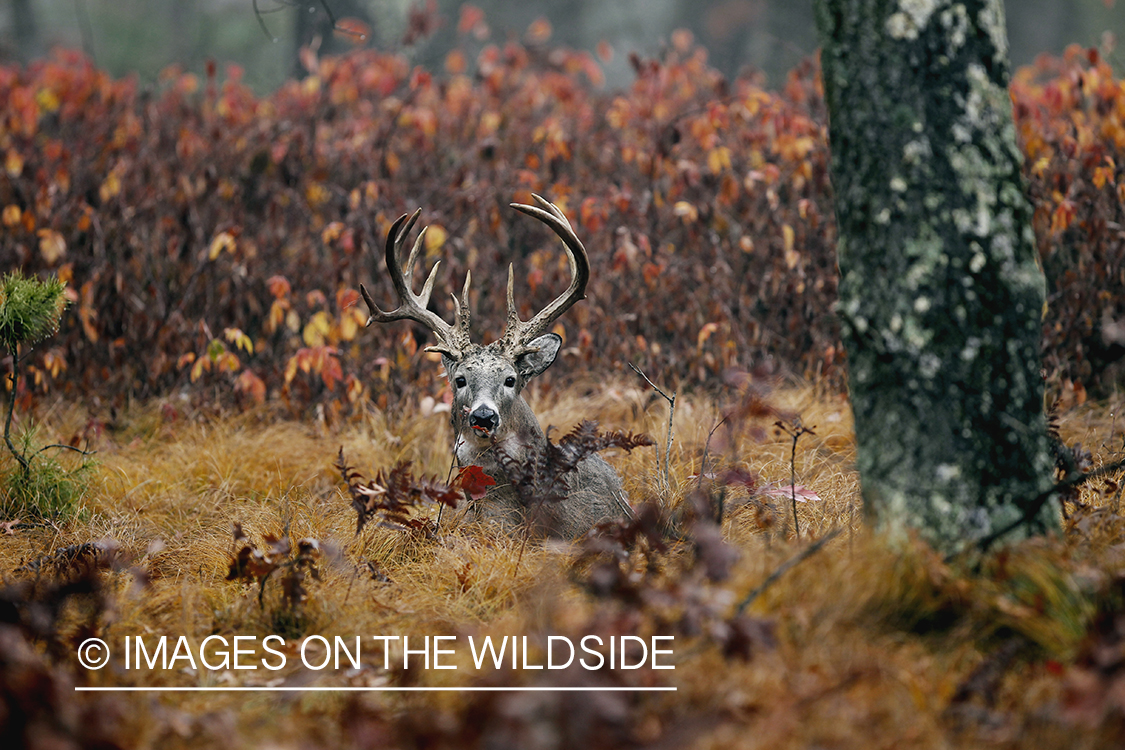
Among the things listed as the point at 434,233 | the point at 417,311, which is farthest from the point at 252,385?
the point at 417,311

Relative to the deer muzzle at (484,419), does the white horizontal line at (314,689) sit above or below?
below

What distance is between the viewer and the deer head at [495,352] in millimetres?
4859

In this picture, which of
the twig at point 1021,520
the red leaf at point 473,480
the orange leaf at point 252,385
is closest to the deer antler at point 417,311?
the red leaf at point 473,480

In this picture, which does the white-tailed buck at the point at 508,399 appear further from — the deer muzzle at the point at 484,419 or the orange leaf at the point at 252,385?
the orange leaf at the point at 252,385

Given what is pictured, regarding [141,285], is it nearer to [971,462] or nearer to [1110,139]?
[971,462]

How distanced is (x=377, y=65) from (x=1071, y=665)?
9.03 metres

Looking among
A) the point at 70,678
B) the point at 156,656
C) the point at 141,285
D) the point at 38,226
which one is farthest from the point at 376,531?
the point at 38,226

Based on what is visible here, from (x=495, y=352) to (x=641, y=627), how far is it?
2.22 m

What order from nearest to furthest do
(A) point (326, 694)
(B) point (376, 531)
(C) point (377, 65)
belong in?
(A) point (326, 694), (B) point (376, 531), (C) point (377, 65)

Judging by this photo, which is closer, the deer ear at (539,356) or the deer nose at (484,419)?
the deer nose at (484,419)

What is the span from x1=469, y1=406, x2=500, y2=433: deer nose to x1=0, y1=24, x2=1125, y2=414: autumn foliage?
202 centimetres

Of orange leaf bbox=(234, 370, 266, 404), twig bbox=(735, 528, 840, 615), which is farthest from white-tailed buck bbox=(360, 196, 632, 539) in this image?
orange leaf bbox=(234, 370, 266, 404)

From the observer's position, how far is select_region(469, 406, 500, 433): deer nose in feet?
15.1

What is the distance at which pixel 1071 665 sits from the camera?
8.91 feet
